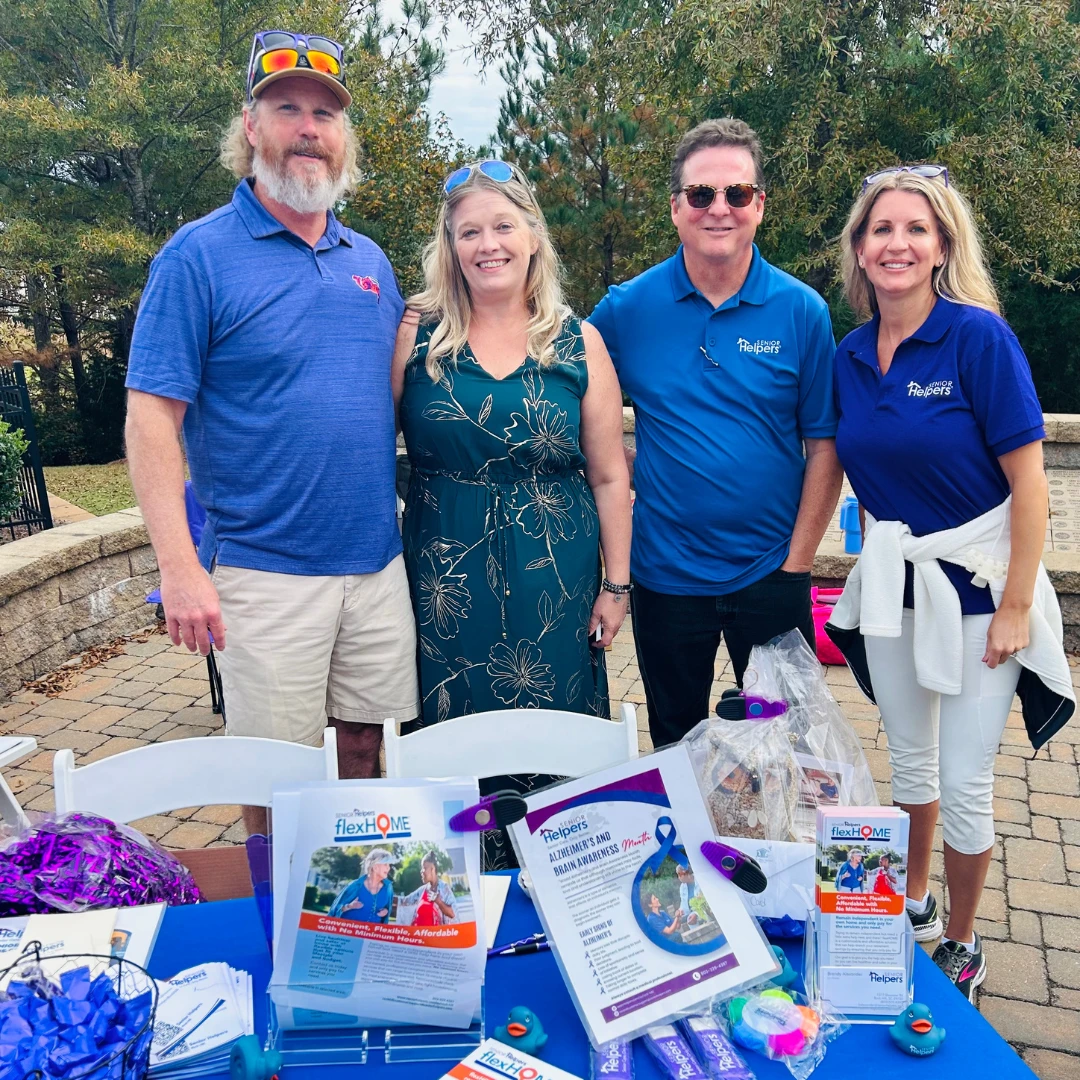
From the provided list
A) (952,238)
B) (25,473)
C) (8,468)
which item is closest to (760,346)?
(952,238)

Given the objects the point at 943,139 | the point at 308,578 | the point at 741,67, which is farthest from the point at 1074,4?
the point at 308,578

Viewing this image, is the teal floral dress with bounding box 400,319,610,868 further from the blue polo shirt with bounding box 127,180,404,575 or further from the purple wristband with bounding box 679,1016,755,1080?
the purple wristband with bounding box 679,1016,755,1080

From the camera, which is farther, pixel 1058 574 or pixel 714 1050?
pixel 1058 574

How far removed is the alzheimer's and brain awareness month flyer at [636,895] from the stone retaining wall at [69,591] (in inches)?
157

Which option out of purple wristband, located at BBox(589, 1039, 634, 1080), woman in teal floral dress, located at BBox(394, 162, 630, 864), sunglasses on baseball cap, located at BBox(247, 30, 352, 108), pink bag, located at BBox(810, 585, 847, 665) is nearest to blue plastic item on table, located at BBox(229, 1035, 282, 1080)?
purple wristband, located at BBox(589, 1039, 634, 1080)

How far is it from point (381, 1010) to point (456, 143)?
16110 millimetres

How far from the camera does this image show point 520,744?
2.09m

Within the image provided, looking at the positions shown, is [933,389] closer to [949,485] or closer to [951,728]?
[949,485]

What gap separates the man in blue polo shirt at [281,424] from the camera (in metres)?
2.18

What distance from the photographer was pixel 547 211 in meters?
15.9

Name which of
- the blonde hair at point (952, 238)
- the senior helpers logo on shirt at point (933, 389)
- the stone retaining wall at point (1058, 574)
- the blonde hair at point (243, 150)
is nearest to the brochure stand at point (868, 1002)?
the senior helpers logo on shirt at point (933, 389)

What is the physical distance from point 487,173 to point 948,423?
1.26 meters

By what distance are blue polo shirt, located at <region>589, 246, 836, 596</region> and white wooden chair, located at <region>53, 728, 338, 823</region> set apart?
3.64 ft

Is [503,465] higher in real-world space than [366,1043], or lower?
higher
